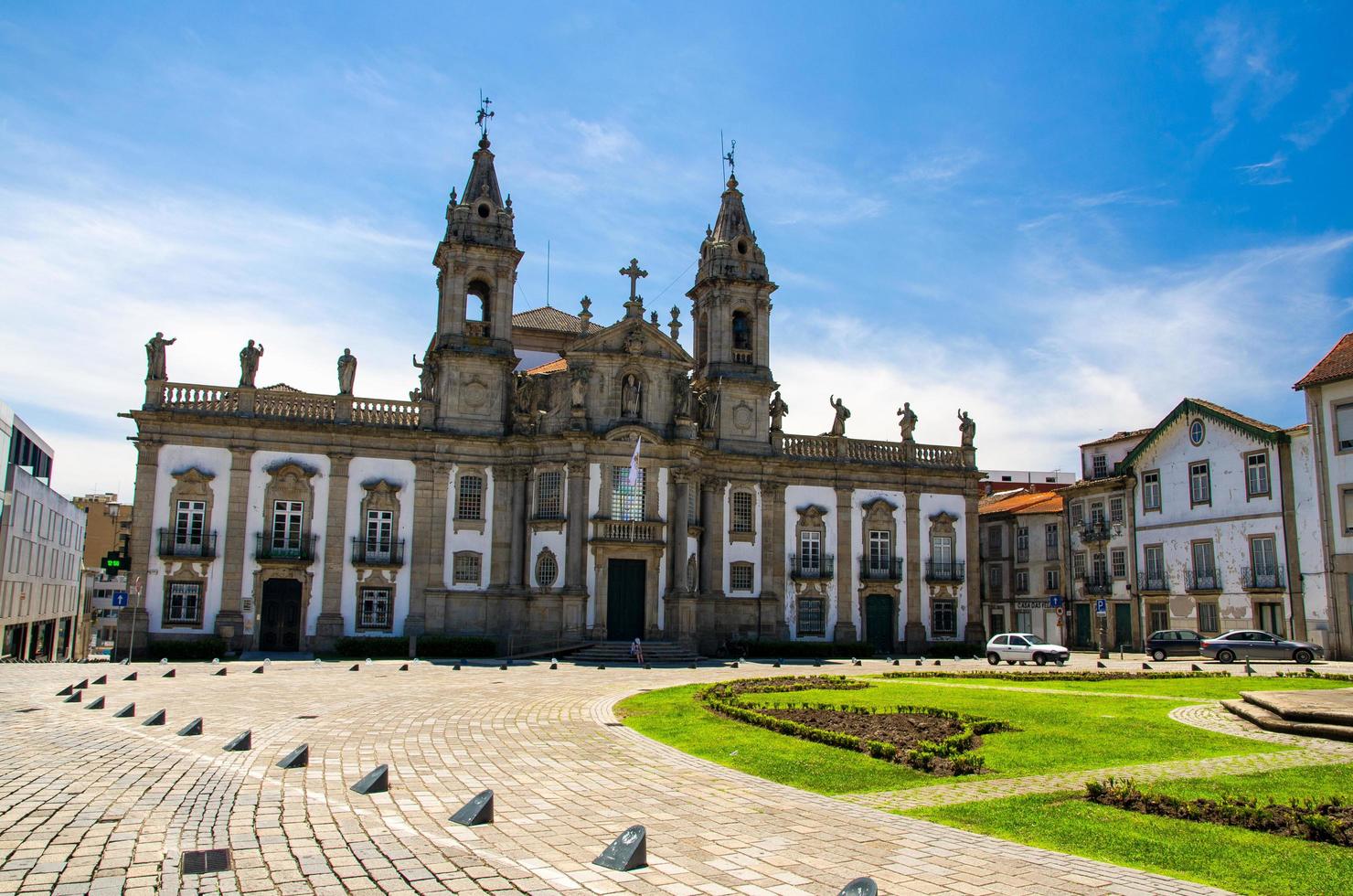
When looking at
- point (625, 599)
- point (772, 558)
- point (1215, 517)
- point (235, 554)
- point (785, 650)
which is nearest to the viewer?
point (235, 554)

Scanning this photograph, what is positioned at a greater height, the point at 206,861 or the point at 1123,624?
the point at 1123,624

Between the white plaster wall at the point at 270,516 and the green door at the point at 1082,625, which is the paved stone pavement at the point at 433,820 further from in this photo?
the green door at the point at 1082,625

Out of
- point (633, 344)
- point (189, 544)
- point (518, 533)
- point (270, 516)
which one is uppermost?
point (633, 344)

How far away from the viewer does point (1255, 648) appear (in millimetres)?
35875

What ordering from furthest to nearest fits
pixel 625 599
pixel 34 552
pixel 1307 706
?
pixel 34 552 < pixel 625 599 < pixel 1307 706

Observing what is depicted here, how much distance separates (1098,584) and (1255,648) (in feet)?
49.3

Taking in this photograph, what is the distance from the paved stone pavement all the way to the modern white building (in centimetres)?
4148

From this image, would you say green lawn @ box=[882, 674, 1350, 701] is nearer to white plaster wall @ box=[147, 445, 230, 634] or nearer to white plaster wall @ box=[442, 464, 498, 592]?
white plaster wall @ box=[442, 464, 498, 592]

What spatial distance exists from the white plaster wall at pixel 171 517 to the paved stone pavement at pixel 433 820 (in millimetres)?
23110

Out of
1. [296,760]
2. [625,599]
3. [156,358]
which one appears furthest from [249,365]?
[296,760]

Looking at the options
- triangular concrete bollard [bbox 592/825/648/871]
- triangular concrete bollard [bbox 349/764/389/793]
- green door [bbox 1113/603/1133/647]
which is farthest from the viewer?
green door [bbox 1113/603/1133/647]

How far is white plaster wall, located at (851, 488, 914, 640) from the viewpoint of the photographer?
4756cm

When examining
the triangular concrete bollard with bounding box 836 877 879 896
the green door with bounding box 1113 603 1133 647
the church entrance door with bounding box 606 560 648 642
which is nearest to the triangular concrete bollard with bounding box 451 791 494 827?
the triangular concrete bollard with bounding box 836 877 879 896

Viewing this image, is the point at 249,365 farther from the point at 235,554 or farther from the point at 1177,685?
the point at 1177,685
